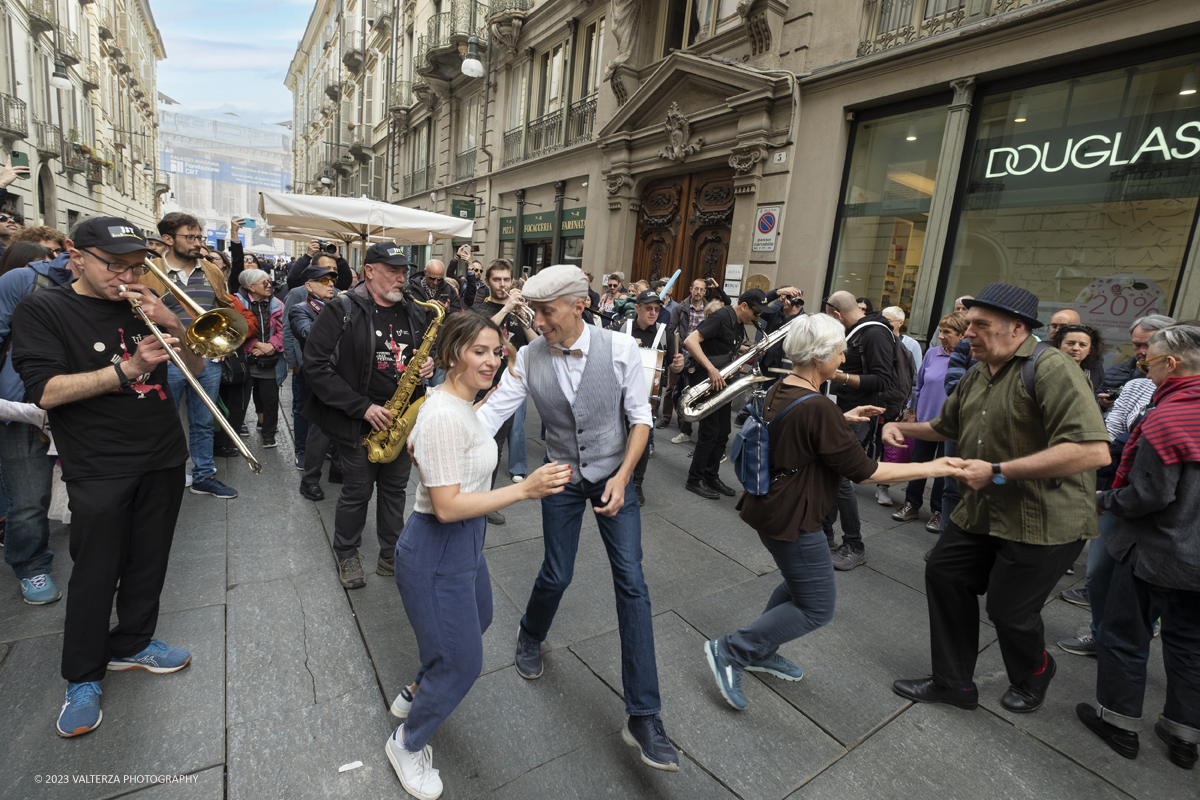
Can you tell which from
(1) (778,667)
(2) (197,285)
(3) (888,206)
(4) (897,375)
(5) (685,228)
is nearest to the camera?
(1) (778,667)

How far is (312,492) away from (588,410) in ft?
12.1

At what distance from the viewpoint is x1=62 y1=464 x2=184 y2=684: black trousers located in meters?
2.35

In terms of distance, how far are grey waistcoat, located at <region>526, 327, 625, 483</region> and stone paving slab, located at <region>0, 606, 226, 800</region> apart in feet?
6.24

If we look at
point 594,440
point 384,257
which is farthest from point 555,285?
point 384,257

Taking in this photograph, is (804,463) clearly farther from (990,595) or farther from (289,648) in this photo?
(289,648)

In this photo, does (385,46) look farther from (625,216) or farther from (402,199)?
(625,216)

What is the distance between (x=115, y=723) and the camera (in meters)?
2.40

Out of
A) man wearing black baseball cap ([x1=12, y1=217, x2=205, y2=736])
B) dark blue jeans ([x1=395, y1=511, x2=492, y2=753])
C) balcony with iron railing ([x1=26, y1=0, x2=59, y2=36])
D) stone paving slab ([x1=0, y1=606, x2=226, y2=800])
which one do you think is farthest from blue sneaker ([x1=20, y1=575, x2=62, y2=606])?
balcony with iron railing ([x1=26, y1=0, x2=59, y2=36])

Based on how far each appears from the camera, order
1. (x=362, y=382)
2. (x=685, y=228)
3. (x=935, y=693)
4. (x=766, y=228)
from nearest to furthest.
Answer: (x=935, y=693)
(x=362, y=382)
(x=766, y=228)
(x=685, y=228)

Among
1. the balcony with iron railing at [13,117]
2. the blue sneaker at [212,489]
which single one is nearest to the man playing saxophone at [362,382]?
the blue sneaker at [212,489]

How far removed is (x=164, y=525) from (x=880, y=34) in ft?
32.5

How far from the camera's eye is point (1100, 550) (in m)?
3.13

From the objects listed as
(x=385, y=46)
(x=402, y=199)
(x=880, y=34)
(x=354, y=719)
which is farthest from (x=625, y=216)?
(x=385, y=46)

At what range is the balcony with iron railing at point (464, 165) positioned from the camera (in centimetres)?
1947
